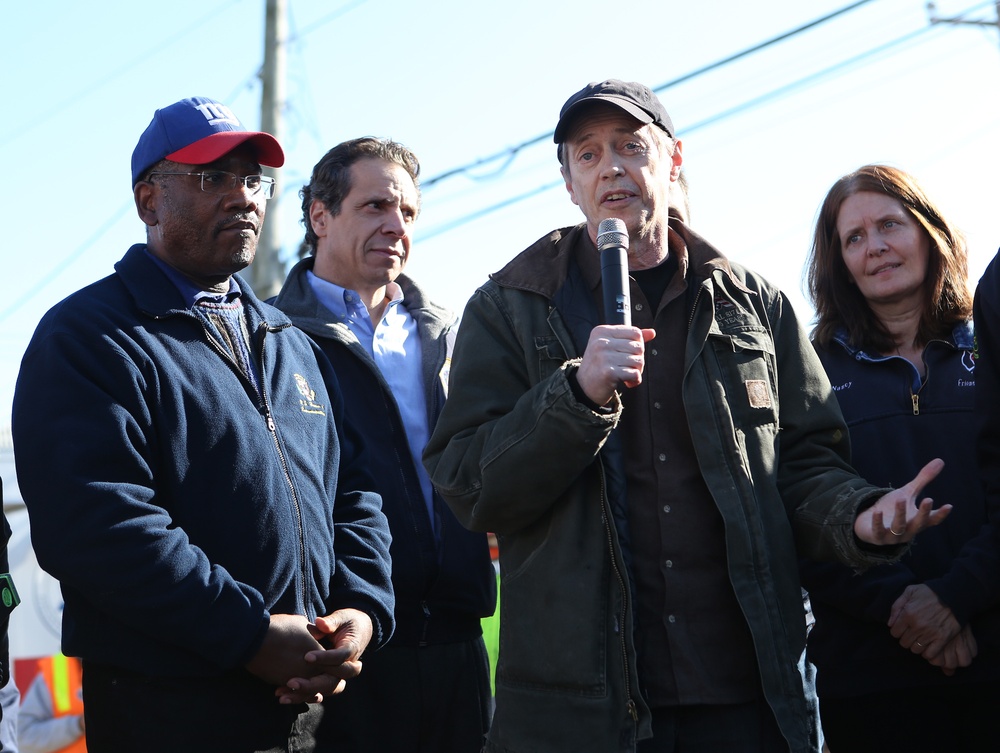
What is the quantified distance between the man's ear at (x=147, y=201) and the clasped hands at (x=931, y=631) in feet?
8.37

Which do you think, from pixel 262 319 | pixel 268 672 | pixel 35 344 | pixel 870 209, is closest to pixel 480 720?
pixel 268 672

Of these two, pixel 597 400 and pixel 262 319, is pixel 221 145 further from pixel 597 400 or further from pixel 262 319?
pixel 597 400

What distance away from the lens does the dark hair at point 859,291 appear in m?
4.03

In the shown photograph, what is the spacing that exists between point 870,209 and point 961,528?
1218 mm

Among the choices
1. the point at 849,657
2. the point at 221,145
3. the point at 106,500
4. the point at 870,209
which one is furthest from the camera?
the point at 870,209

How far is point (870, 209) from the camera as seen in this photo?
4.14 meters

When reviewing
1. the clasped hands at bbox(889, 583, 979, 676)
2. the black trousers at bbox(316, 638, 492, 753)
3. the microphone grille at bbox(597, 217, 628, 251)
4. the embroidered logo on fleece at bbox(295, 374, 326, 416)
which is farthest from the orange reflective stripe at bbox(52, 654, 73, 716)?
the microphone grille at bbox(597, 217, 628, 251)

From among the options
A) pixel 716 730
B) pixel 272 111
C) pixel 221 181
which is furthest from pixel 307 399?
pixel 272 111

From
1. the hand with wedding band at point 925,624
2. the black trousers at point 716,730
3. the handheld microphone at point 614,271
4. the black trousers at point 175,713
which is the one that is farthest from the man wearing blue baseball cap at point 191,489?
the hand with wedding band at point 925,624

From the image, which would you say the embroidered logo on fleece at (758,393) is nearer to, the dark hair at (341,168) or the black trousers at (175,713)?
the black trousers at (175,713)

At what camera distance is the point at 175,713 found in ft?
8.94

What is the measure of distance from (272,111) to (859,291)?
865cm

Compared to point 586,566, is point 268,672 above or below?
below

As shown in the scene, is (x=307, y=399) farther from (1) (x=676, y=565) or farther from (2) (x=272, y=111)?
(2) (x=272, y=111)
